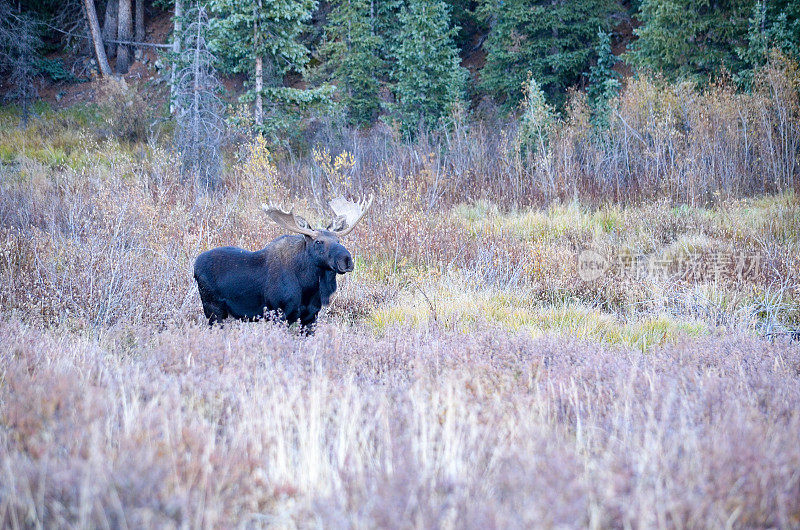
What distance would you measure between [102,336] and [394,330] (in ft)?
8.94

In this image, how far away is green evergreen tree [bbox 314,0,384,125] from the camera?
914 inches

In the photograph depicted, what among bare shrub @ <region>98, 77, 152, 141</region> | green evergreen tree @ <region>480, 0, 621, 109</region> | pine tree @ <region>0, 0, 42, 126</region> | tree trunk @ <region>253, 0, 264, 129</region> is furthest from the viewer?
green evergreen tree @ <region>480, 0, 621, 109</region>

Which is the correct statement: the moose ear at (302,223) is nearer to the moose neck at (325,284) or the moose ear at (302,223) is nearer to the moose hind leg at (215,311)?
the moose neck at (325,284)

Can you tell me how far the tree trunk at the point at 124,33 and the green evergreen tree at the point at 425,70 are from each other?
1230 centimetres

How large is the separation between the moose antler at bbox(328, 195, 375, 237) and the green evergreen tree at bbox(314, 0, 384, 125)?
16.5 metres

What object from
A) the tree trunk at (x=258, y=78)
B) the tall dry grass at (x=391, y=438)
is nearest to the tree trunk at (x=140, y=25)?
the tree trunk at (x=258, y=78)

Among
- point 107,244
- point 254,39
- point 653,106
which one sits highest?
point 254,39

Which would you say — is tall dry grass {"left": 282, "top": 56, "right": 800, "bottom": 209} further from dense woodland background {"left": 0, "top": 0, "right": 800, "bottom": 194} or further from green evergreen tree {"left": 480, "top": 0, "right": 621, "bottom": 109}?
green evergreen tree {"left": 480, "top": 0, "right": 621, "bottom": 109}

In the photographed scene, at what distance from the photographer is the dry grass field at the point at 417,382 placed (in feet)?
7.65

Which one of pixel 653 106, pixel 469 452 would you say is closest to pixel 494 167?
pixel 653 106

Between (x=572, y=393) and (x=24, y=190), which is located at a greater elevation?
(x=24, y=190)

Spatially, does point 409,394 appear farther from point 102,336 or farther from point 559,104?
point 559,104

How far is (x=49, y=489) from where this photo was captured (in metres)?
2.32

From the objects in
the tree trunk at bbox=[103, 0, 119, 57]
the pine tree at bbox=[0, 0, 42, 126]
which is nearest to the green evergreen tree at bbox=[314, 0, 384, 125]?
the tree trunk at bbox=[103, 0, 119, 57]
